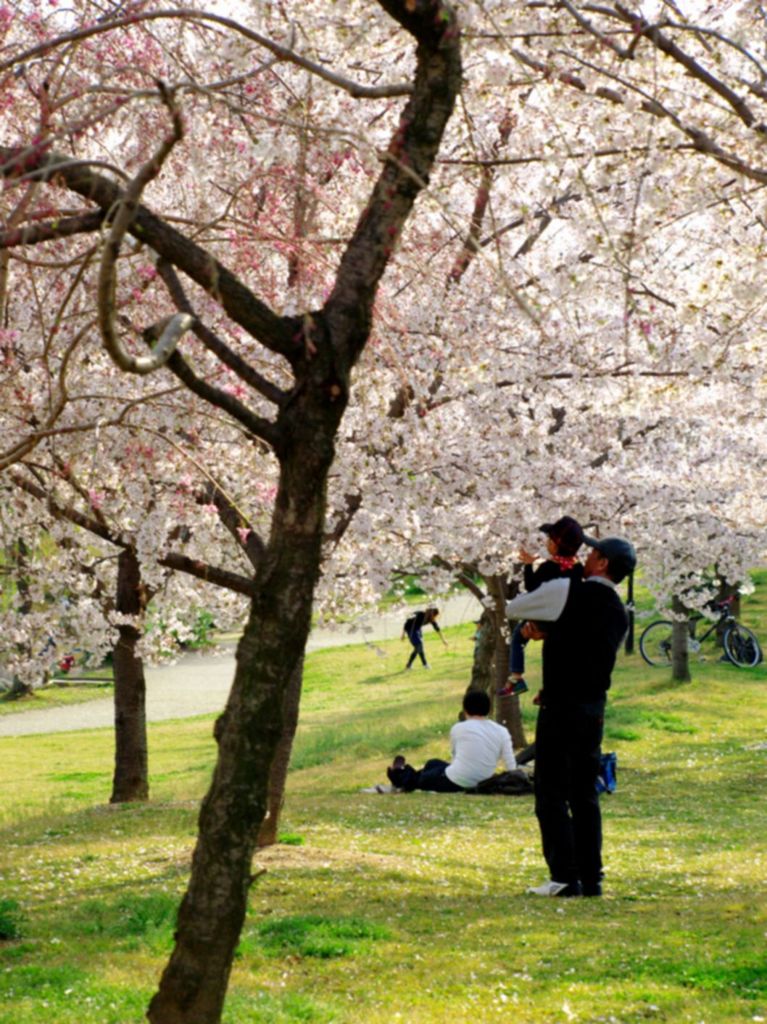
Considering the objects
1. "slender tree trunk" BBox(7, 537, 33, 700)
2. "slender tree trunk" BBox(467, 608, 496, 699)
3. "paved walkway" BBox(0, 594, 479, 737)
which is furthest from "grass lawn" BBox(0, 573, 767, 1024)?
"paved walkway" BBox(0, 594, 479, 737)

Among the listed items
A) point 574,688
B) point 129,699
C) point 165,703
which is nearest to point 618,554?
point 574,688

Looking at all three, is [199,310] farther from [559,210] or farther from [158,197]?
[559,210]

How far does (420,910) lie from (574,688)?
178 cm

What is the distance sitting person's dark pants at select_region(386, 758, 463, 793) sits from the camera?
15.3 metres

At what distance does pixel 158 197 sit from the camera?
12141mm

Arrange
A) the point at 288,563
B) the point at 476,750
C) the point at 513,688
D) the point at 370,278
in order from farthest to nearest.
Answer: the point at 513,688 → the point at 476,750 → the point at 370,278 → the point at 288,563

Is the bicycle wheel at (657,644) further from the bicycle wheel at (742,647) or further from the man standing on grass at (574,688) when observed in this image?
the man standing on grass at (574,688)

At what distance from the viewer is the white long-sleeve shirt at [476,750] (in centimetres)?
1389

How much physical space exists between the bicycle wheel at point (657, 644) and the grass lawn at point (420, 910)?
11694 mm

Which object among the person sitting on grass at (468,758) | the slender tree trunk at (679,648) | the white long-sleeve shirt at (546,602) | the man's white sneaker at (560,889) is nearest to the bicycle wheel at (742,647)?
the slender tree trunk at (679,648)

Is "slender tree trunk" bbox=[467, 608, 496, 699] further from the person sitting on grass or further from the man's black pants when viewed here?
the man's black pants

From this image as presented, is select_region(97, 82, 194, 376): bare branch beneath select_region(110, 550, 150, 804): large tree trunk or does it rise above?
above

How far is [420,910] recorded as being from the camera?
8.46 m

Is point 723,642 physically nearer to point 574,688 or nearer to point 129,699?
point 129,699
